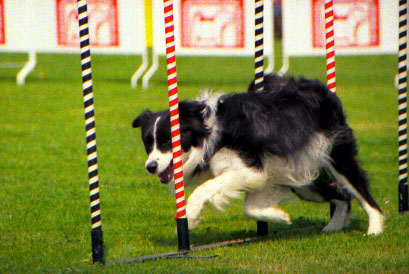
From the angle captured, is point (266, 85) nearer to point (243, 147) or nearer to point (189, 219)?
point (243, 147)

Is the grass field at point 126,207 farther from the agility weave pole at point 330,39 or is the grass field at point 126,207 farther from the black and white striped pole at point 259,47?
the black and white striped pole at point 259,47

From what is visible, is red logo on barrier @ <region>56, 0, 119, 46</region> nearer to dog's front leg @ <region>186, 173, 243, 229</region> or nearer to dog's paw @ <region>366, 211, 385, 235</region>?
dog's paw @ <region>366, 211, 385, 235</region>

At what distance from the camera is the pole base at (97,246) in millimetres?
4926

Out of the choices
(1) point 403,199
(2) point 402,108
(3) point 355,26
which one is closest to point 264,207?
(1) point 403,199

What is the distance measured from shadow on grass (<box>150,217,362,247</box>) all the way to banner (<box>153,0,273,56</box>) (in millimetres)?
10889

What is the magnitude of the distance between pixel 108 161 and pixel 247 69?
1260 cm

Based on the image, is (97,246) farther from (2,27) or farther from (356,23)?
(356,23)

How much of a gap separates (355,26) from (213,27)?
361cm

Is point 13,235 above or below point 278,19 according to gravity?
below

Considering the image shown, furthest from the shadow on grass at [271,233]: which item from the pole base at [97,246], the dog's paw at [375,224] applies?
the pole base at [97,246]

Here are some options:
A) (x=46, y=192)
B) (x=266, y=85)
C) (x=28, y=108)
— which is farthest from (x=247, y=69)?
(x=266, y=85)

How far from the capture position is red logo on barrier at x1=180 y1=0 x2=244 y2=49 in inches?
675

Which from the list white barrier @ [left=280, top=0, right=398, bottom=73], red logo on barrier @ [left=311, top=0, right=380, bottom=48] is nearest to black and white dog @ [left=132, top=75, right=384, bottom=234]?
white barrier @ [left=280, top=0, right=398, bottom=73]

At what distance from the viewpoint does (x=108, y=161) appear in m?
9.77
